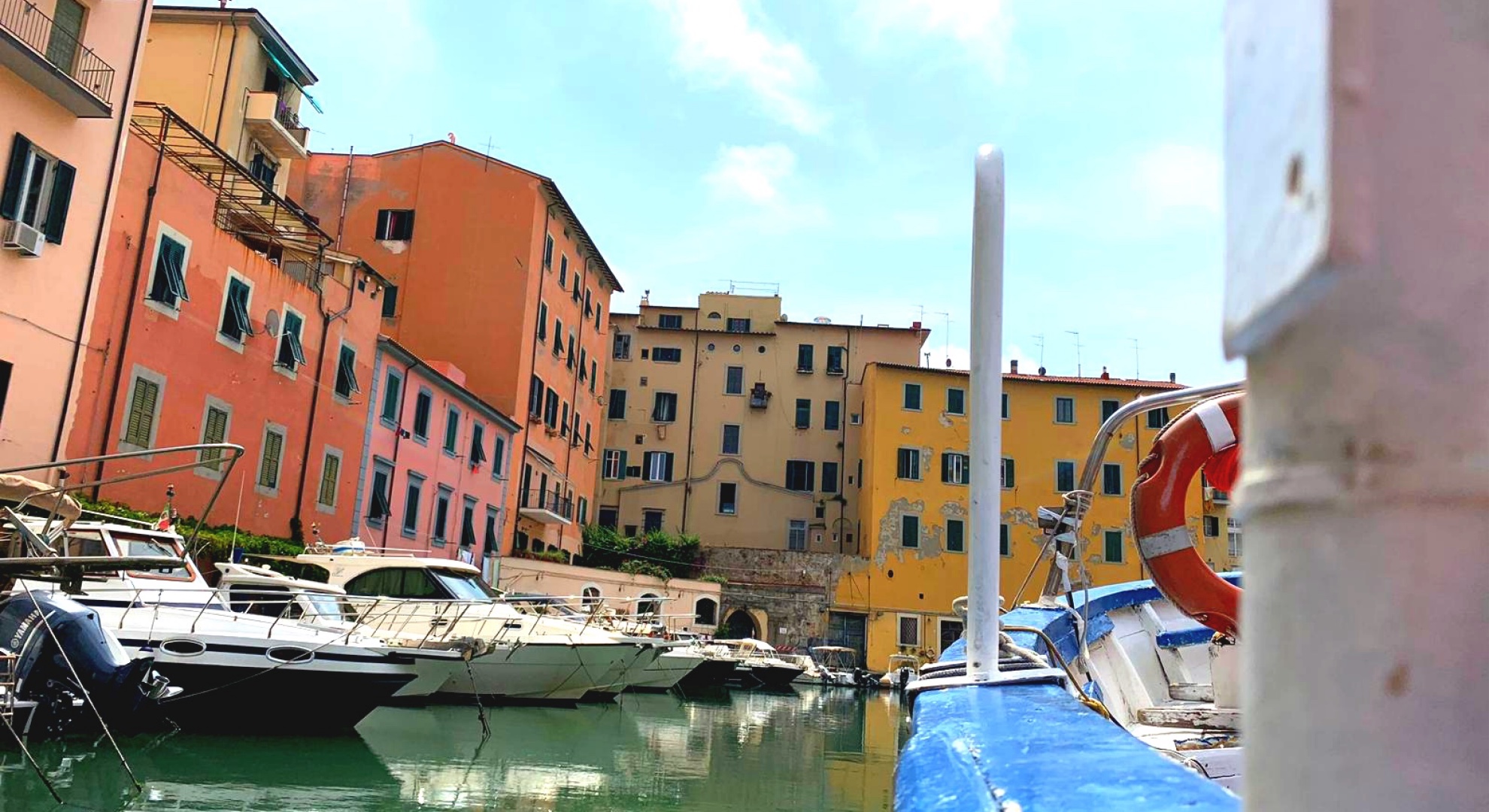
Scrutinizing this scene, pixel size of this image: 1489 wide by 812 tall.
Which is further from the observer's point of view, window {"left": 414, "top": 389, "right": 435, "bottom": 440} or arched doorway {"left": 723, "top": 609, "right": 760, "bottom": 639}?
arched doorway {"left": 723, "top": 609, "right": 760, "bottom": 639}

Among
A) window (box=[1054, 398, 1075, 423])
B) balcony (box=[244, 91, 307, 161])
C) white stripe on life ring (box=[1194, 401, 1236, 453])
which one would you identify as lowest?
white stripe on life ring (box=[1194, 401, 1236, 453])

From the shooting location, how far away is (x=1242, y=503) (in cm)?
82

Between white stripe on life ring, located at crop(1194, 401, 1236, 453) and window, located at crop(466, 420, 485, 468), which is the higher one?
window, located at crop(466, 420, 485, 468)

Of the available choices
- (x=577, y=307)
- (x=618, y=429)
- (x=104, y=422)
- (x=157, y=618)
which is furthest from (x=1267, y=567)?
(x=618, y=429)

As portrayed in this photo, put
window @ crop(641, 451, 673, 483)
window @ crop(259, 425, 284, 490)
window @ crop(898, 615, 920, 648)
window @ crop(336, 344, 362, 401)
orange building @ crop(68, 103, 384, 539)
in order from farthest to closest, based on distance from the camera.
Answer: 1. window @ crop(641, 451, 673, 483)
2. window @ crop(898, 615, 920, 648)
3. window @ crop(336, 344, 362, 401)
4. window @ crop(259, 425, 284, 490)
5. orange building @ crop(68, 103, 384, 539)

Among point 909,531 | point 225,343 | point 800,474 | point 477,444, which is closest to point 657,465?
point 800,474

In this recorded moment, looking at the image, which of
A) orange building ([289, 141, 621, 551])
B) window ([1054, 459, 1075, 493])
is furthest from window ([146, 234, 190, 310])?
window ([1054, 459, 1075, 493])

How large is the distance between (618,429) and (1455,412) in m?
45.0

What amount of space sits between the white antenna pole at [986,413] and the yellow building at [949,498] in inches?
1369

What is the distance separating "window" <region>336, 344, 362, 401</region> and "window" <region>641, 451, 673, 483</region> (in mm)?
21532

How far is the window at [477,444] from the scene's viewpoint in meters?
29.3

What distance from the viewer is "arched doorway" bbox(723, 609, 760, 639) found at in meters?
39.1

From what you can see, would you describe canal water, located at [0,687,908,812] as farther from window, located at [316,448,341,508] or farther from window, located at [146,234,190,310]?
window, located at [316,448,341,508]

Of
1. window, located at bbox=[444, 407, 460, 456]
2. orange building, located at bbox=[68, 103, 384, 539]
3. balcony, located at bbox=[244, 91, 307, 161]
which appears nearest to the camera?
orange building, located at bbox=[68, 103, 384, 539]
